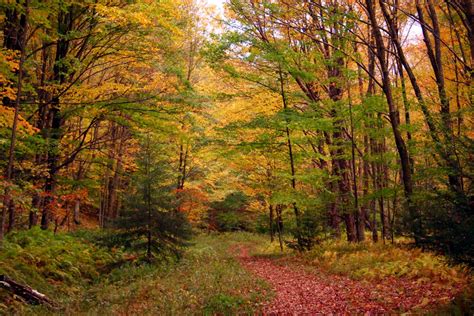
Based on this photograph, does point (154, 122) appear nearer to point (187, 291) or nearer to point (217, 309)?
point (187, 291)

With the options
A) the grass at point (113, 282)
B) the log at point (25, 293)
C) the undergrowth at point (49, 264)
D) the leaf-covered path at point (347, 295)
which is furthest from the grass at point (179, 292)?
the undergrowth at point (49, 264)

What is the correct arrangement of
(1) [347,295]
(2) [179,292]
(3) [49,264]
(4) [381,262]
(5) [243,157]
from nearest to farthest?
1. (1) [347,295]
2. (2) [179,292]
3. (4) [381,262]
4. (3) [49,264]
5. (5) [243,157]

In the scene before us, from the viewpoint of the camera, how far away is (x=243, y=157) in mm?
19359

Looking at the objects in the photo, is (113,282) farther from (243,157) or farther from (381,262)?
(243,157)

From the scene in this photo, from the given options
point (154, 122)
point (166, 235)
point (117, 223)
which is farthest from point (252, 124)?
point (117, 223)

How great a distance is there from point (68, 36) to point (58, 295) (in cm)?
767

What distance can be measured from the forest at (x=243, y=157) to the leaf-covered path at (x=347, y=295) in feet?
0.20

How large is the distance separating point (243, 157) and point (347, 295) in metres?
12.5

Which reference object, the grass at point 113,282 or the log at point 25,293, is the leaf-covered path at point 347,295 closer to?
the grass at point 113,282

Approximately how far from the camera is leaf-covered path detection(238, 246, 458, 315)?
6.21 meters

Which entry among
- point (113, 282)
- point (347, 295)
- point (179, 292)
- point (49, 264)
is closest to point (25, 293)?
point (49, 264)

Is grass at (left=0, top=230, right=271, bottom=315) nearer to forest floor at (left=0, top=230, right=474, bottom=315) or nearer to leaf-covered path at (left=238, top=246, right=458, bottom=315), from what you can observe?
forest floor at (left=0, top=230, right=474, bottom=315)

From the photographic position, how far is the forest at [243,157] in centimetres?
716

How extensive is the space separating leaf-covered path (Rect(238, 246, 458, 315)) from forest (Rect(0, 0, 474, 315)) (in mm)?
60
